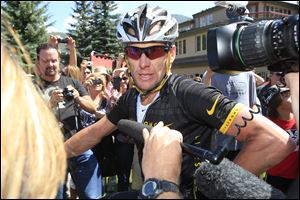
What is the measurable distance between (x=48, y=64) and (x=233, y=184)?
4310 millimetres

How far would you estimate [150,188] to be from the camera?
5.02 ft

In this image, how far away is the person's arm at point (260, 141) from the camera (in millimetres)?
2285

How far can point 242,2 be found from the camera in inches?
223

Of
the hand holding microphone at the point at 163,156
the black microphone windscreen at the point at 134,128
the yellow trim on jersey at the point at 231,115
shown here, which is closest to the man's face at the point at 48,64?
the black microphone windscreen at the point at 134,128

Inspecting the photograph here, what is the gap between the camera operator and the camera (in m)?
4.85

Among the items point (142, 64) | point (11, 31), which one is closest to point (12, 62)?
point (11, 31)

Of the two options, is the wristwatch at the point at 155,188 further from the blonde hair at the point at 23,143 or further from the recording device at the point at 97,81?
the recording device at the point at 97,81

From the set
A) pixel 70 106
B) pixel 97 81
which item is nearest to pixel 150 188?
pixel 70 106

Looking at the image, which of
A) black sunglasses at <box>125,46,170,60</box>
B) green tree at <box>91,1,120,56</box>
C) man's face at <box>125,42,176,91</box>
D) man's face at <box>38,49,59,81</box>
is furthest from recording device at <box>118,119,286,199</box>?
green tree at <box>91,1,120,56</box>

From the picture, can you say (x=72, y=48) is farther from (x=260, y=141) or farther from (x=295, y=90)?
(x=295, y=90)

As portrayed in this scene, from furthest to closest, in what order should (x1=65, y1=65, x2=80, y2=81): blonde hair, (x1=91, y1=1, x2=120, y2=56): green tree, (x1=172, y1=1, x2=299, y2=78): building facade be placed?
(x1=91, y1=1, x2=120, y2=56): green tree < (x1=172, y1=1, x2=299, y2=78): building facade < (x1=65, y1=65, x2=80, y2=81): blonde hair

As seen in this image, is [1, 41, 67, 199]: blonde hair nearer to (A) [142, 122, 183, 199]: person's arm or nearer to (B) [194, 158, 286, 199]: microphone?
(A) [142, 122, 183, 199]: person's arm

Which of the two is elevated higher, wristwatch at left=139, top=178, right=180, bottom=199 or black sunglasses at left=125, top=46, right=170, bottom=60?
black sunglasses at left=125, top=46, right=170, bottom=60

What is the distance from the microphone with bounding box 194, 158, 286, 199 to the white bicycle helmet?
1.55 metres
